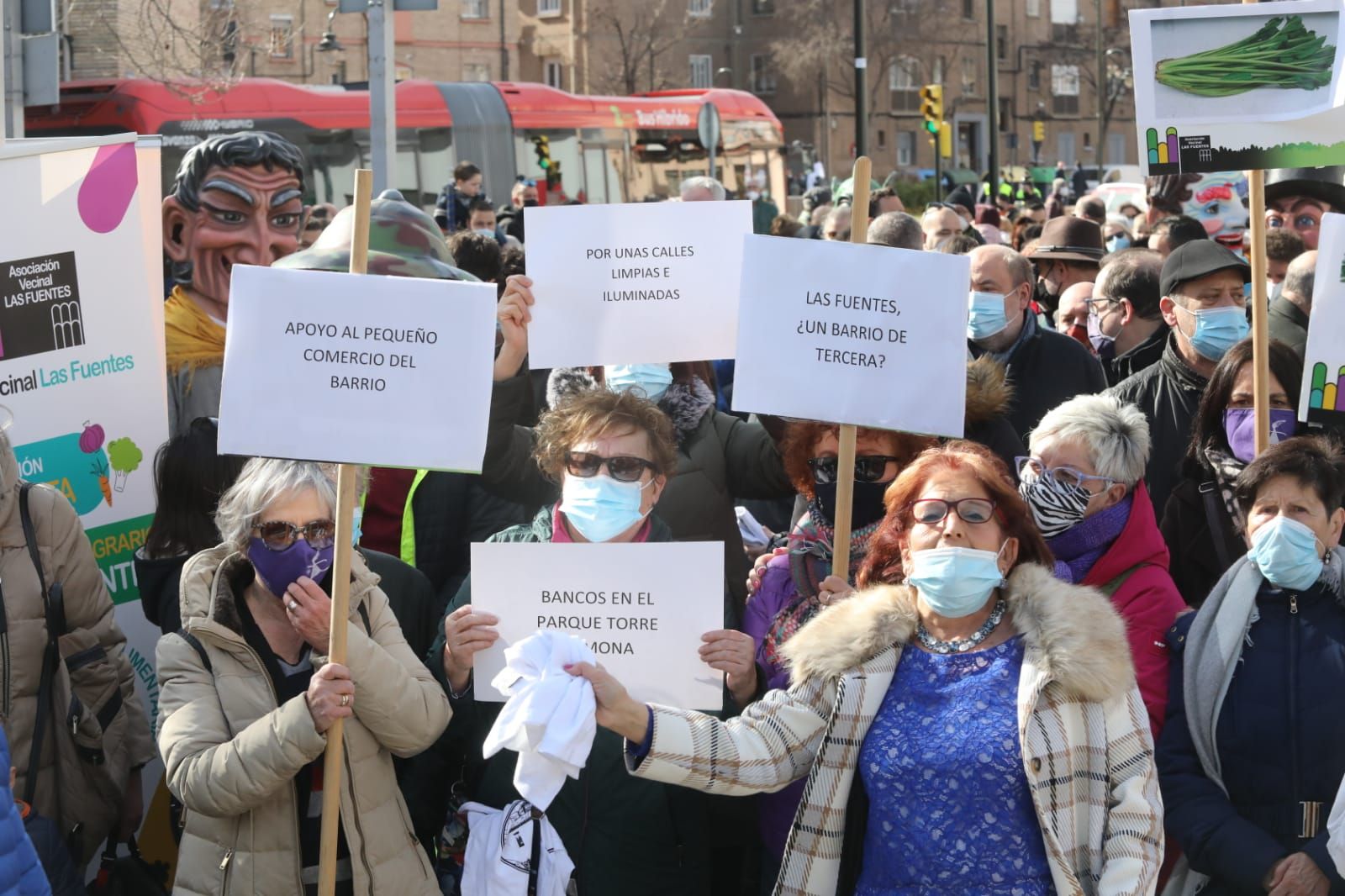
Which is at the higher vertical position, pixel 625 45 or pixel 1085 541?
pixel 625 45

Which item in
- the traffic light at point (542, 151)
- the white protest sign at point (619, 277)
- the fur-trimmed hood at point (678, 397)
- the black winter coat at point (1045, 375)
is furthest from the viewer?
the traffic light at point (542, 151)

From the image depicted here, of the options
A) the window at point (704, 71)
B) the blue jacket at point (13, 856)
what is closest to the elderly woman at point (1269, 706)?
the blue jacket at point (13, 856)

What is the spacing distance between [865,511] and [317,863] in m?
1.57

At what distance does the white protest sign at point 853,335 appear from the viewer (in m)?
3.93

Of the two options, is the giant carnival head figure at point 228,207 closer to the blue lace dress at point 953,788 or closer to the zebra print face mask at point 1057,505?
the zebra print face mask at point 1057,505

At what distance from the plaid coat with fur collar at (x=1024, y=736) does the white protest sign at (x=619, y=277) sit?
1290 mm

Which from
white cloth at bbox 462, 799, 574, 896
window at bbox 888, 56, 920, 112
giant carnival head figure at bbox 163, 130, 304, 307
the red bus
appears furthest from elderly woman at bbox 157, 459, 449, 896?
window at bbox 888, 56, 920, 112

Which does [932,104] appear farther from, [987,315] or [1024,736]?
[1024,736]

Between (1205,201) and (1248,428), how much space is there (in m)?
6.91

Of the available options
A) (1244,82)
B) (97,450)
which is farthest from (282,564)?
(1244,82)

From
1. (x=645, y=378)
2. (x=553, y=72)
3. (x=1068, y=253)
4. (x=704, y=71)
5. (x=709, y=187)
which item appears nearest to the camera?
(x=645, y=378)

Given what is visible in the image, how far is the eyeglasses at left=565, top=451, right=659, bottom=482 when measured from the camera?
12.9 feet

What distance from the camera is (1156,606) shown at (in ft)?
12.7

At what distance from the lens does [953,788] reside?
3.16 meters
